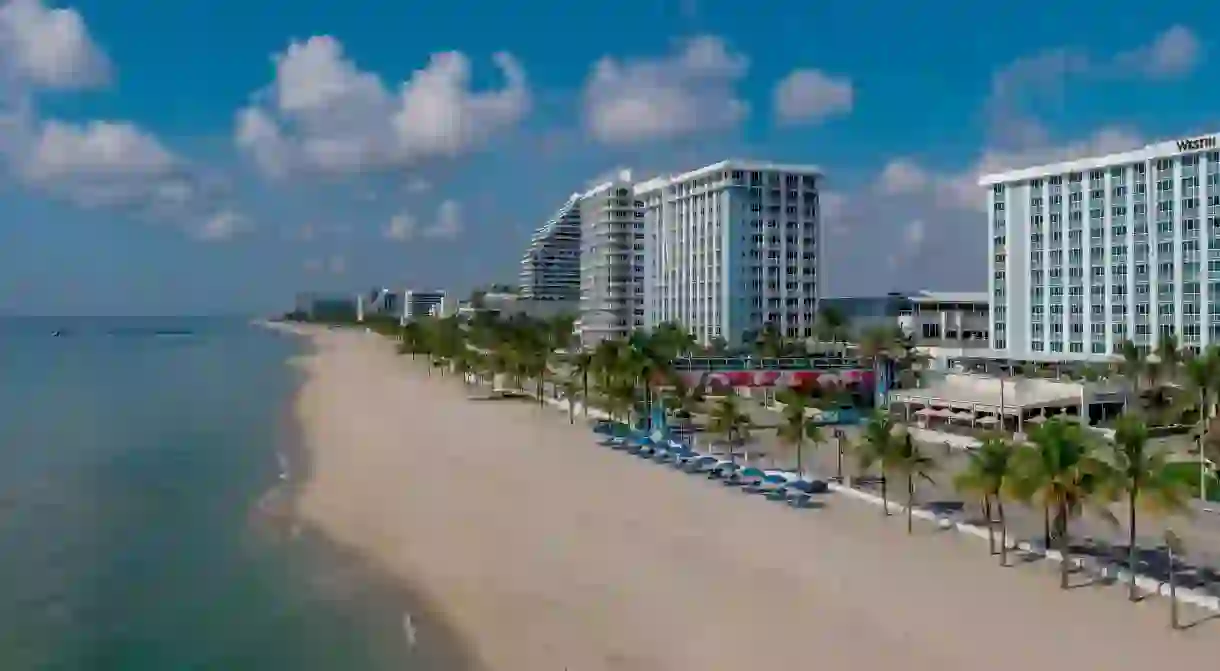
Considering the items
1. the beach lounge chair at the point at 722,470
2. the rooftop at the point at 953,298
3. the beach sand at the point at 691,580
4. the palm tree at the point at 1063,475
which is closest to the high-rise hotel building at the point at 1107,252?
the rooftop at the point at 953,298

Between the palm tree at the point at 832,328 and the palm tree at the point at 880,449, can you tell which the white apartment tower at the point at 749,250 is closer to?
the palm tree at the point at 832,328

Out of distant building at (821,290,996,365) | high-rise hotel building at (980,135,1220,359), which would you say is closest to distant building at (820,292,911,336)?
distant building at (821,290,996,365)

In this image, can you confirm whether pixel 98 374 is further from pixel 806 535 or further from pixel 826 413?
pixel 806 535

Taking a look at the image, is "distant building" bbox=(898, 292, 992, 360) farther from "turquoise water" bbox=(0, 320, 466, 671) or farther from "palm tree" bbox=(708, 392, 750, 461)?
"turquoise water" bbox=(0, 320, 466, 671)

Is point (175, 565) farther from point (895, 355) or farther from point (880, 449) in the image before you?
point (895, 355)

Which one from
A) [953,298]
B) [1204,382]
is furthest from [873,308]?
[1204,382]
